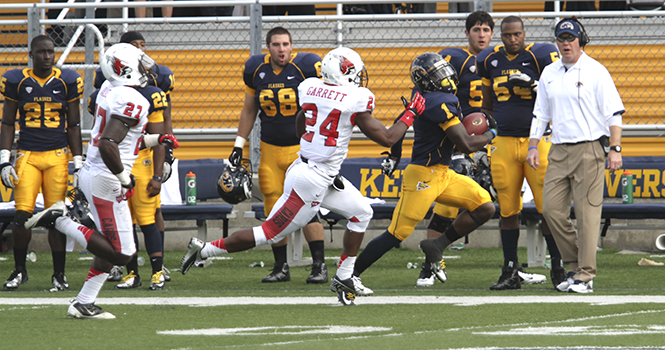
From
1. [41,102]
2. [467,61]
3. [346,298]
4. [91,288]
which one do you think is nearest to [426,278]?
[346,298]

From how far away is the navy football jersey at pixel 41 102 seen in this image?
698 centimetres

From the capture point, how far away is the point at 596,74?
19.4 feet

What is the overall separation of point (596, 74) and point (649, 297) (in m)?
1.48

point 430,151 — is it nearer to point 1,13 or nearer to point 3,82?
point 3,82

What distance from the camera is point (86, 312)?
496cm

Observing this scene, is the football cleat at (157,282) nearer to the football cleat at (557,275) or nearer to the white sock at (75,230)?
the white sock at (75,230)

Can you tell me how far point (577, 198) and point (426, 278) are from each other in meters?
1.38

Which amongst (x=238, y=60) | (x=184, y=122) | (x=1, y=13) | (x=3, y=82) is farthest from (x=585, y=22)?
(x=1, y=13)

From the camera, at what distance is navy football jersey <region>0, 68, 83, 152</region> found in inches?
275

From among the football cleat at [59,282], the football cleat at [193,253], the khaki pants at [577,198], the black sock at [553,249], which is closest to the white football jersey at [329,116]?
the football cleat at [193,253]

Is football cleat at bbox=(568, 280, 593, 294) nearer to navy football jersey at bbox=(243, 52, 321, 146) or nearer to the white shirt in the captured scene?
the white shirt

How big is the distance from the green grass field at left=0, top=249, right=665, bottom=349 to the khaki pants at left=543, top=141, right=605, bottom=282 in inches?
10.8

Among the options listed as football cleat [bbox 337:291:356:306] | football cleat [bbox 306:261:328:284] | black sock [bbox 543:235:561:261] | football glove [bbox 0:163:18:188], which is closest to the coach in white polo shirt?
black sock [bbox 543:235:561:261]

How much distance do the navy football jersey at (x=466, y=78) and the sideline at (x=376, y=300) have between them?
1.92 meters
